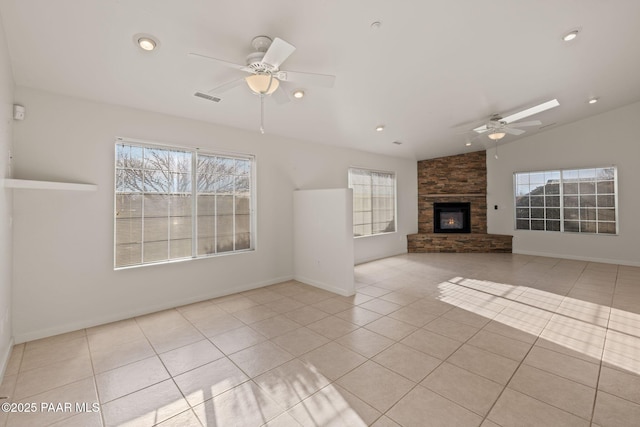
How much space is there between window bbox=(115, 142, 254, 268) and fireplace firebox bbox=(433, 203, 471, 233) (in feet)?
19.2

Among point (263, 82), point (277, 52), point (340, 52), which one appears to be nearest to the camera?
point (277, 52)

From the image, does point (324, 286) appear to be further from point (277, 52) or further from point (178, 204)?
point (277, 52)

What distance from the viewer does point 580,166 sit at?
20.9 feet

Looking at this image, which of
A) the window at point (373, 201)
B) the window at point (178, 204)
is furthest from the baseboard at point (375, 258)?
the window at point (178, 204)

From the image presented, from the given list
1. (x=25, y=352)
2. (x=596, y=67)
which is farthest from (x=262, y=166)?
(x=596, y=67)

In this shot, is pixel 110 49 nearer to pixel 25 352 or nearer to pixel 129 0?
pixel 129 0

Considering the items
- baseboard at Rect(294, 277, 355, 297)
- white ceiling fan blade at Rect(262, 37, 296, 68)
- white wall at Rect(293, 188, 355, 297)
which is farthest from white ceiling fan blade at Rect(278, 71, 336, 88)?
baseboard at Rect(294, 277, 355, 297)

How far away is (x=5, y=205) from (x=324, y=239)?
3.61 metres

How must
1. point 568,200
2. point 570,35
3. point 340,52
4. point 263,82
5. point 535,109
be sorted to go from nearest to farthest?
1. point 263,82
2. point 340,52
3. point 570,35
4. point 535,109
5. point 568,200

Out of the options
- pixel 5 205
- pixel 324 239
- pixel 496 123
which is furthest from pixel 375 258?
pixel 5 205

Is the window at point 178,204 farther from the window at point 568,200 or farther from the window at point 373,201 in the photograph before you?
the window at point 568,200

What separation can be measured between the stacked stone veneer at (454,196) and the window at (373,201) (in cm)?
122

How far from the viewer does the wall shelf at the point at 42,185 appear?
2377 mm

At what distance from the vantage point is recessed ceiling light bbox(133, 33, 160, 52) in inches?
90.3
